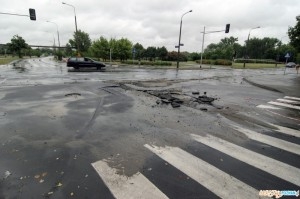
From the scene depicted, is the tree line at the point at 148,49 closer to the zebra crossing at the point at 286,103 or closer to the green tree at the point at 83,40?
the green tree at the point at 83,40

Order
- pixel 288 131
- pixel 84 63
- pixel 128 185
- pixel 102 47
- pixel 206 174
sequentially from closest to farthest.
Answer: pixel 128 185 → pixel 206 174 → pixel 288 131 → pixel 84 63 → pixel 102 47

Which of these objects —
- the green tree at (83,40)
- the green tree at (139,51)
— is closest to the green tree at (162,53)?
the green tree at (139,51)

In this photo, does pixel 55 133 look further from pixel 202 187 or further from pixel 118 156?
pixel 202 187

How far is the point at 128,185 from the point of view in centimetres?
386

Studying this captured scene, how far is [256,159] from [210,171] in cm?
130

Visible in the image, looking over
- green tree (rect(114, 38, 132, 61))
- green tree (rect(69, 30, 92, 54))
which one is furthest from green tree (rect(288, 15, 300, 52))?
green tree (rect(69, 30, 92, 54))

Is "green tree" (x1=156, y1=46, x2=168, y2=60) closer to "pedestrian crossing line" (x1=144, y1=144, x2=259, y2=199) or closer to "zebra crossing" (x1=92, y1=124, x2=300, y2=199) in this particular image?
"zebra crossing" (x1=92, y1=124, x2=300, y2=199)

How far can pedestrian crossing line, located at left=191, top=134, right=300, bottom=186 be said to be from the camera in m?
4.34

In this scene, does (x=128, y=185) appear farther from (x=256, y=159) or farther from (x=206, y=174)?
(x=256, y=159)

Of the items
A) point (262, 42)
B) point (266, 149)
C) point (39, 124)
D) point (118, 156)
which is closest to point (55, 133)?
point (39, 124)

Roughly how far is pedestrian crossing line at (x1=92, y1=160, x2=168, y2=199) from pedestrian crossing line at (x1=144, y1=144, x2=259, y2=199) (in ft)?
2.70

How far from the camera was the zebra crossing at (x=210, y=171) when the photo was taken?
3727 millimetres

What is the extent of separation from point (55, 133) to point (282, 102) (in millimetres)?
10963

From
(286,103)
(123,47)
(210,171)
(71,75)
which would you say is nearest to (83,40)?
(123,47)
